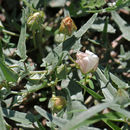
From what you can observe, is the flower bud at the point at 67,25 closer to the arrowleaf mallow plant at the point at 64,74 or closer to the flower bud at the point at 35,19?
the arrowleaf mallow plant at the point at 64,74

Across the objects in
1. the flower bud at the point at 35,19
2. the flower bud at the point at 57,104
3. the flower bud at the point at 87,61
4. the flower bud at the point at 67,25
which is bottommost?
the flower bud at the point at 57,104

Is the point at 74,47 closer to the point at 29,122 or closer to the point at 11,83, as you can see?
the point at 11,83

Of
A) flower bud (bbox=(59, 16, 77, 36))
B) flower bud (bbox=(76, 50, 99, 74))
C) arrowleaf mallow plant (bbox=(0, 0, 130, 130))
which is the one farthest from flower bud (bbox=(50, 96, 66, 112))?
flower bud (bbox=(59, 16, 77, 36))

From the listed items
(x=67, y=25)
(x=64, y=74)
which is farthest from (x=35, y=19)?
(x=64, y=74)

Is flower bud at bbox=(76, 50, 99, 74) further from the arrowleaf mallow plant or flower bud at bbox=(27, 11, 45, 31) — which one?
flower bud at bbox=(27, 11, 45, 31)

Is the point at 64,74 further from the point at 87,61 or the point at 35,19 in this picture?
the point at 35,19

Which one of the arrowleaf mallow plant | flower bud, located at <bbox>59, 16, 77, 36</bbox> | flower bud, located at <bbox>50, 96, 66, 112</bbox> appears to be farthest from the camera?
flower bud, located at <bbox>59, 16, 77, 36</bbox>

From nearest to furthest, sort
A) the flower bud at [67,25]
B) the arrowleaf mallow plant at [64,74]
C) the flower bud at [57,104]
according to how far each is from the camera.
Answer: the arrowleaf mallow plant at [64,74]
the flower bud at [57,104]
the flower bud at [67,25]

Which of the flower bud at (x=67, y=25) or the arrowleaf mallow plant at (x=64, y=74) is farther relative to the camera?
the flower bud at (x=67, y=25)

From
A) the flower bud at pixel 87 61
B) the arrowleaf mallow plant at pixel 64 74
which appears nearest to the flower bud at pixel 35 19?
the arrowleaf mallow plant at pixel 64 74

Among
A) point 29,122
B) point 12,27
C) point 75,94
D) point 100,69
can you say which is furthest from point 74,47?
point 12,27
